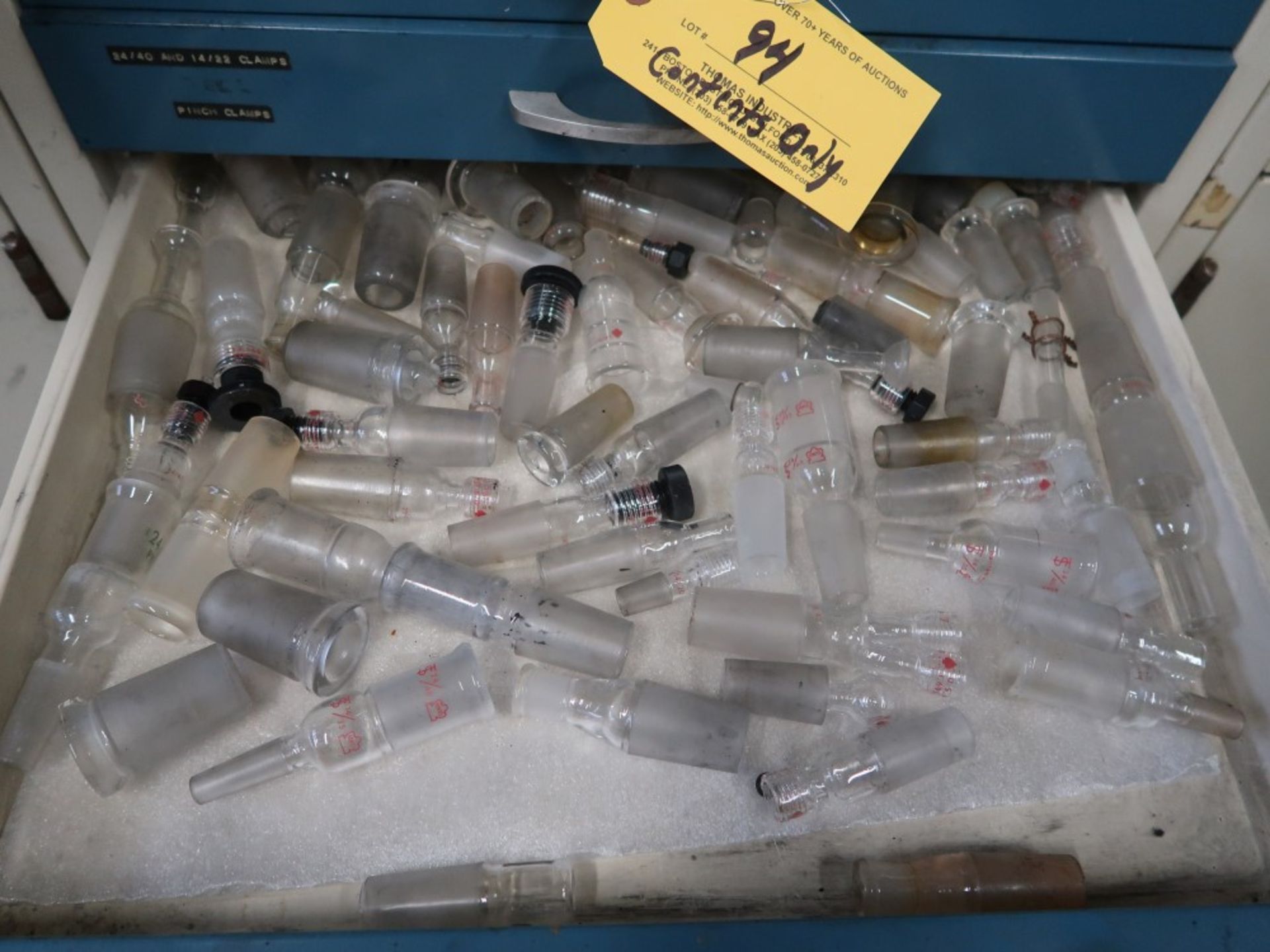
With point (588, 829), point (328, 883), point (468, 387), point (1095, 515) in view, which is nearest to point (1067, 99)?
point (1095, 515)

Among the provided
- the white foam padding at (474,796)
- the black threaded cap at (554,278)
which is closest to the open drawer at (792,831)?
the white foam padding at (474,796)

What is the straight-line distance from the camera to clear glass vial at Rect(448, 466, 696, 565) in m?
0.92

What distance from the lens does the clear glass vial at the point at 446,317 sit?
1.04 meters

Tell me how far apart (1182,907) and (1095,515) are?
354mm

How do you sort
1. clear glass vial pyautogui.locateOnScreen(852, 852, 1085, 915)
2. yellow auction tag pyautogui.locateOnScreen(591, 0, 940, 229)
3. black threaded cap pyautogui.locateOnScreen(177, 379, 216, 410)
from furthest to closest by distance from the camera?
black threaded cap pyautogui.locateOnScreen(177, 379, 216, 410), yellow auction tag pyautogui.locateOnScreen(591, 0, 940, 229), clear glass vial pyautogui.locateOnScreen(852, 852, 1085, 915)

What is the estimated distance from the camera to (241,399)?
957 millimetres

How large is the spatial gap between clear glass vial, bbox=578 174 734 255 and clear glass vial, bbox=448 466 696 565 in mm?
341

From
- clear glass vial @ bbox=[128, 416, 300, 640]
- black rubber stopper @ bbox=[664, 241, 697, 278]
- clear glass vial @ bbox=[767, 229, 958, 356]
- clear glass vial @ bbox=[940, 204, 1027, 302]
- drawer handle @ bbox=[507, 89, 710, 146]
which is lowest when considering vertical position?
clear glass vial @ bbox=[128, 416, 300, 640]

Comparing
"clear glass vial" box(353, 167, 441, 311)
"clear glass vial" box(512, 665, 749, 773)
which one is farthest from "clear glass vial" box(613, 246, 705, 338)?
"clear glass vial" box(512, 665, 749, 773)

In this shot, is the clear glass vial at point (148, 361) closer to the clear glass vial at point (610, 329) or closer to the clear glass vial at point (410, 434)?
the clear glass vial at point (410, 434)

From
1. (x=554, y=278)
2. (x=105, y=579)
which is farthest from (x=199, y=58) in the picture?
(x=105, y=579)

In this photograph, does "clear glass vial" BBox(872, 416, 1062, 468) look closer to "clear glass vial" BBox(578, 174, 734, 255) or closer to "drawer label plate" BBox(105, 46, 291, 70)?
"clear glass vial" BBox(578, 174, 734, 255)

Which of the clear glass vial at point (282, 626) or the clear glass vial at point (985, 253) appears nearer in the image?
the clear glass vial at point (282, 626)

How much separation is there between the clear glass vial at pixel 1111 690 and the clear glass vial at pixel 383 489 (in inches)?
19.9
